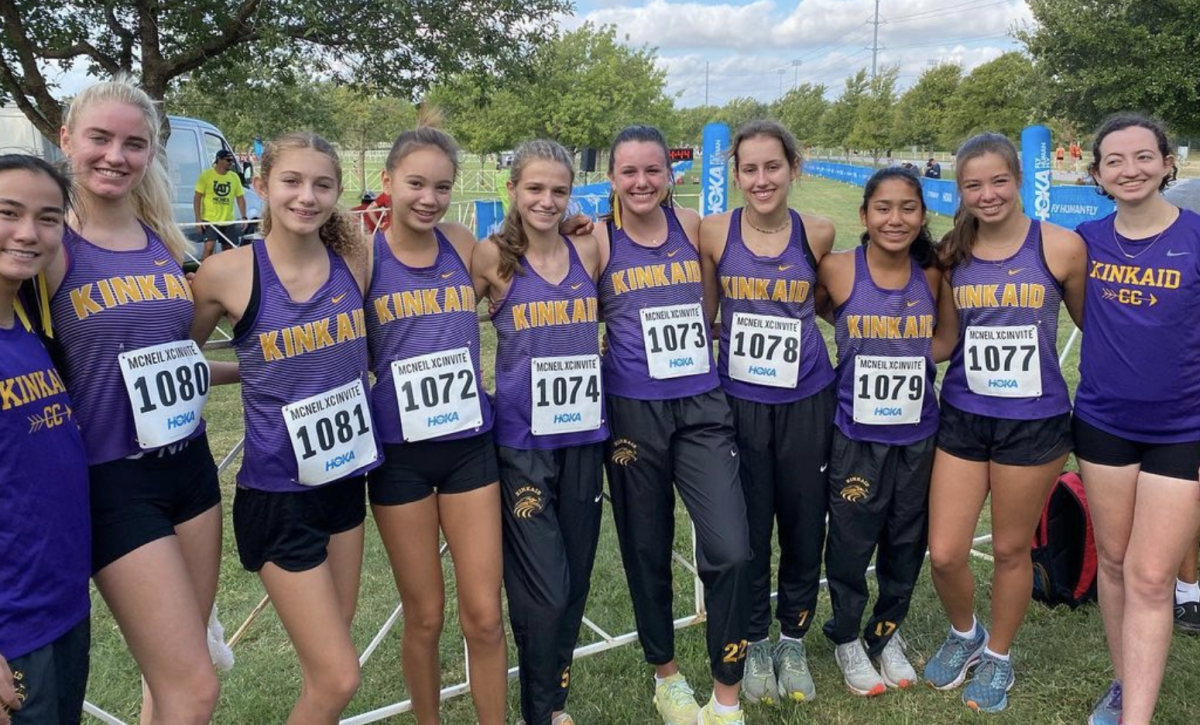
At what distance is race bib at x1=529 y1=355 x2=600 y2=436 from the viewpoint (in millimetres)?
2713

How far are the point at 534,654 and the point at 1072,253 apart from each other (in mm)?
2371

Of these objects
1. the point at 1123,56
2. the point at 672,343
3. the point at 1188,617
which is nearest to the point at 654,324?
the point at 672,343

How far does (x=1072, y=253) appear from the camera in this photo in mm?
2898

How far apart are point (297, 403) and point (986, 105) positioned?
40130 millimetres

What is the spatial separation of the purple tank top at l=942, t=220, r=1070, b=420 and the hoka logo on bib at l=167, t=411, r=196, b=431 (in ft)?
8.47

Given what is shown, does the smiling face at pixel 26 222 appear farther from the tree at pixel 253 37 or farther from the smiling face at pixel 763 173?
the tree at pixel 253 37

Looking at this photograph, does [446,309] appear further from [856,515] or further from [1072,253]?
[1072,253]

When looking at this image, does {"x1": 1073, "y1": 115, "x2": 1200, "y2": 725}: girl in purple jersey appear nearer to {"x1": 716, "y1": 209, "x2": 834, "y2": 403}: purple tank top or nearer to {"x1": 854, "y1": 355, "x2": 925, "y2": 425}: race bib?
{"x1": 854, "y1": 355, "x2": 925, "y2": 425}: race bib

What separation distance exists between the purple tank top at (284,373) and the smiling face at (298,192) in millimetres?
118

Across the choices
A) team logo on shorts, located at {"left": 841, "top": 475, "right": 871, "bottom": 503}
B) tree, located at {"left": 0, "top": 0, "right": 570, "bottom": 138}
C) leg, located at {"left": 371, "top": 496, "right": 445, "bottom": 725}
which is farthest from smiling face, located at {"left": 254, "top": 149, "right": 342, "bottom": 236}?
tree, located at {"left": 0, "top": 0, "right": 570, "bottom": 138}

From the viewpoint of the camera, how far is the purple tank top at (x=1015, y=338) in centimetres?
288

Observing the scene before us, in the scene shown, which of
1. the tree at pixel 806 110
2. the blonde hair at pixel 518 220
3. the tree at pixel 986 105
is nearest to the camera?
the blonde hair at pixel 518 220

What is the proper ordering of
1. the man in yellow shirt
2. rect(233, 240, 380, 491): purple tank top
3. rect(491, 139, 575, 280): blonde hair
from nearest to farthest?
rect(233, 240, 380, 491): purple tank top < rect(491, 139, 575, 280): blonde hair < the man in yellow shirt

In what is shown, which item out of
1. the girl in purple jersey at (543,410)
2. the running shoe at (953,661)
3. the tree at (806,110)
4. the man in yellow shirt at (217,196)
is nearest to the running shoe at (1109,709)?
the running shoe at (953,661)
